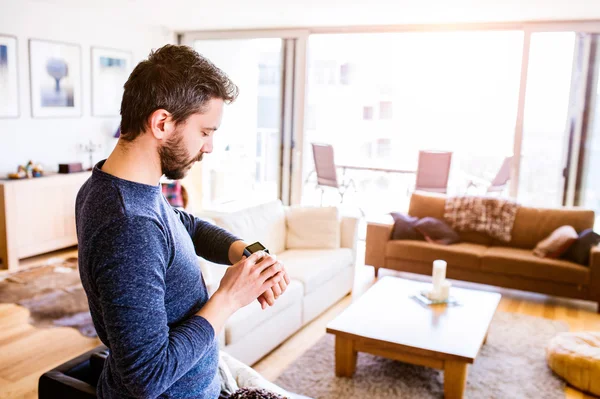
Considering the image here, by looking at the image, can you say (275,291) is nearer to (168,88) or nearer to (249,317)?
(168,88)

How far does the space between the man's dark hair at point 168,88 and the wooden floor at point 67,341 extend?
2.44 meters

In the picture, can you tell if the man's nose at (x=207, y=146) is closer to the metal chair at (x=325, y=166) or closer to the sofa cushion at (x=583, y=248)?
the sofa cushion at (x=583, y=248)

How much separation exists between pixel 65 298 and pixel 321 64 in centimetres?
481

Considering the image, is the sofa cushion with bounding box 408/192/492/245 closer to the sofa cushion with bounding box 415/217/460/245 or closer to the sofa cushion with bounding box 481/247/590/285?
the sofa cushion with bounding box 415/217/460/245

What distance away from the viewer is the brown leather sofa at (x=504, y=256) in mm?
4500

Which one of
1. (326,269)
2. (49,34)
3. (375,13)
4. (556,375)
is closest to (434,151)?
(375,13)

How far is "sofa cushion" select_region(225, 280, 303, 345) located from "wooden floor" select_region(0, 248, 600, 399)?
0.29m

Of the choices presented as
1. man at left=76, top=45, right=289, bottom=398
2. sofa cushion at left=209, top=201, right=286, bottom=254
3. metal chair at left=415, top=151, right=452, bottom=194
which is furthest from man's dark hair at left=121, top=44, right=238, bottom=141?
metal chair at left=415, top=151, right=452, bottom=194

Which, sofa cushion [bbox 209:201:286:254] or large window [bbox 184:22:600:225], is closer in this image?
sofa cushion [bbox 209:201:286:254]

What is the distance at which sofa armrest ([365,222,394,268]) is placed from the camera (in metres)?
5.21

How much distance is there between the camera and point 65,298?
4.31 meters

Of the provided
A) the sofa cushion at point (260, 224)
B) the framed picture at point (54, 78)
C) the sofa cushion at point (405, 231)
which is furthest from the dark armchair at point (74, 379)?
the framed picture at point (54, 78)

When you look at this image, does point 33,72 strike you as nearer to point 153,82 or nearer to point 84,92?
point 84,92

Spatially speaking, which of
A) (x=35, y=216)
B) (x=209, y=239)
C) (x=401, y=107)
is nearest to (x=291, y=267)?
(x=209, y=239)
